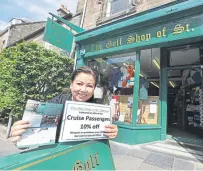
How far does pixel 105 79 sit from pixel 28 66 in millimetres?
3119

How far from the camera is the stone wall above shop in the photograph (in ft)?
22.6

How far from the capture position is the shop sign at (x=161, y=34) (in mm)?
4457

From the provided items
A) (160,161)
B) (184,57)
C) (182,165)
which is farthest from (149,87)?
(182,165)

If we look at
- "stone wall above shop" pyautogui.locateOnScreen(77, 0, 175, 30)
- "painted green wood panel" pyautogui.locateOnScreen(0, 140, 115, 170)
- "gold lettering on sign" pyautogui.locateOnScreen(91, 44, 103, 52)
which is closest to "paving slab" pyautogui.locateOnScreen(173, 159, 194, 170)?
"painted green wood panel" pyautogui.locateOnScreen(0, 140, 115, 170)

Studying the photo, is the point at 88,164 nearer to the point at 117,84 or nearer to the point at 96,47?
the point at 117,84

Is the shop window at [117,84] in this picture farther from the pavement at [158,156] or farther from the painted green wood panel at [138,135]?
the pavement at [158,156]

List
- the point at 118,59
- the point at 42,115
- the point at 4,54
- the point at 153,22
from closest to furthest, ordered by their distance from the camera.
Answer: the point at 42,115 < the point at 153,22 < the point at 118,59 < the point at 4,54

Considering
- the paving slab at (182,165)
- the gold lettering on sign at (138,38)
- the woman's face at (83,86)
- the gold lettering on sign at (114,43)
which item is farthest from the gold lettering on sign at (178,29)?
the woman's face at (83,86)

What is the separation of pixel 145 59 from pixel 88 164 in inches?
212

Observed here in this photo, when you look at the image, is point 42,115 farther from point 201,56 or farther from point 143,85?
point 201,56

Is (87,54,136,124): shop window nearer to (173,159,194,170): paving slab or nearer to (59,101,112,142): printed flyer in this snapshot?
(173,159,194,170): paving slab

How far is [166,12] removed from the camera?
15.8 ft

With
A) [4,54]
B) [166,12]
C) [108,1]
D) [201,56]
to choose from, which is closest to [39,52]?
[4,54]

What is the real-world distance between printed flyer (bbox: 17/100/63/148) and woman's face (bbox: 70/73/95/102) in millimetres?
429
